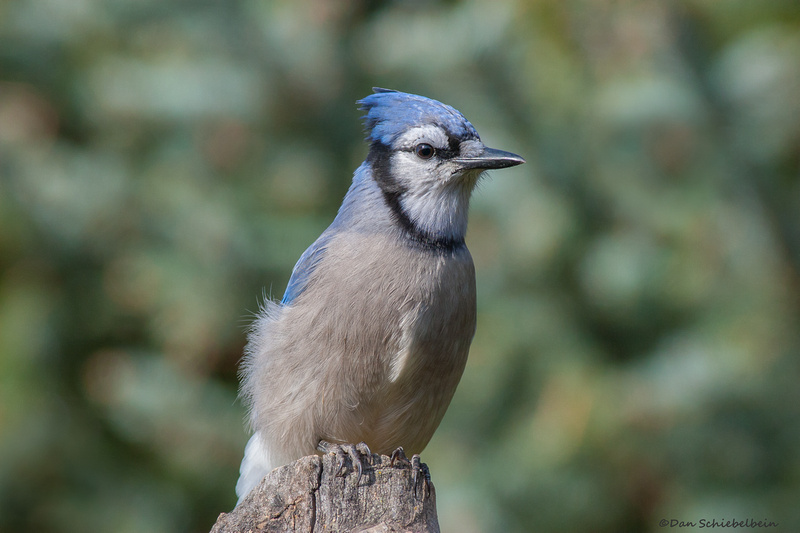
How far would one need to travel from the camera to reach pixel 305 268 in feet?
10.9

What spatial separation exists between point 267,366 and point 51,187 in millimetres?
3144

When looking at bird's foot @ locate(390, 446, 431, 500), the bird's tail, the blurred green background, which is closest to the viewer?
bird's foot @ locate(390, 446, 431, 500)

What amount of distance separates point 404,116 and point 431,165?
0.22 meters

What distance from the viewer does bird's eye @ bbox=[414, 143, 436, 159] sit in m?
3.31

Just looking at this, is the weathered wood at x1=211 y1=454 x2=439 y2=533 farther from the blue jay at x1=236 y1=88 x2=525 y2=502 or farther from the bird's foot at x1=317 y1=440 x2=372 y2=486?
the blue jay at x1=236 y1=88 x2=525 y2=502

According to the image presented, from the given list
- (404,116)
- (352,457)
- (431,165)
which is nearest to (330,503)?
(352,457)

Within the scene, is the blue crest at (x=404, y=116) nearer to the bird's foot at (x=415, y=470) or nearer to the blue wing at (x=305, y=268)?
the blue wing at (x=305, y=268)

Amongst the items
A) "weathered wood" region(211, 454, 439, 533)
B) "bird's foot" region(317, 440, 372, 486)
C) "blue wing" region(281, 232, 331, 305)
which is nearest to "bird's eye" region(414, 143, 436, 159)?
"blue wing" region(281, 232, 331, 305)

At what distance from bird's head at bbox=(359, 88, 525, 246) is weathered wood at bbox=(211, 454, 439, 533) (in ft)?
3.70

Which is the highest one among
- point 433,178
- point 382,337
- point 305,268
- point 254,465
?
point 433,178

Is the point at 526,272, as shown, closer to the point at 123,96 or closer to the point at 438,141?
the point at 438,141

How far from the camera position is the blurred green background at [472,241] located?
4133 millimetres

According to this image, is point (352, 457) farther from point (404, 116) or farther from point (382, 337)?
point (404, 116)

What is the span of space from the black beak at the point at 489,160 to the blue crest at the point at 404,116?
87mm
